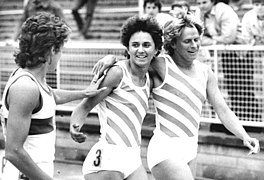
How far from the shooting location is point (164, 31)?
19.0 ft

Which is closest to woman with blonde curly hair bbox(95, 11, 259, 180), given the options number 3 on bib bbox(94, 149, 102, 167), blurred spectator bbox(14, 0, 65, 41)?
number 3 on bib bbox(94, 149, 102, 167)

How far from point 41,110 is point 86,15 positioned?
8892mm

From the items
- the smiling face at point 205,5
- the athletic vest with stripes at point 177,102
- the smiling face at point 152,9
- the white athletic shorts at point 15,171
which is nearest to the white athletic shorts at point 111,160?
the athletic vest with stripes at point 177,102

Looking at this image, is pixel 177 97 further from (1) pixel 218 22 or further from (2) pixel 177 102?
(1) pixel 218 22

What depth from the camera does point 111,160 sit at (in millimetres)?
5176

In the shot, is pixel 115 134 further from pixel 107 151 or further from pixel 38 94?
pixel 38 94

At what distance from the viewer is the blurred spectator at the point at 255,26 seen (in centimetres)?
841

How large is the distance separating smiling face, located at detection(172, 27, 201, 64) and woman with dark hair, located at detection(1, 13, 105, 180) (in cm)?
160

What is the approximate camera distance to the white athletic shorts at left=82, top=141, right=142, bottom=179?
16.9 feet

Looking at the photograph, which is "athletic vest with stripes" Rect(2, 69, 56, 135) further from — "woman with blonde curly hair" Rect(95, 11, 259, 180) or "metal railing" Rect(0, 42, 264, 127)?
"metal railing" Rect(0, 42, 264, 127)

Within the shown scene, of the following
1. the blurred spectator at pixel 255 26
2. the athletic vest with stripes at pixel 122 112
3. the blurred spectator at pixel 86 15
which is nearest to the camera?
the athletic vest with stripes at pixel 122 112

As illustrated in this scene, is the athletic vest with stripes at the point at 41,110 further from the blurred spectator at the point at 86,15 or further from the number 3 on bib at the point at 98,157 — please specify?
the blurred spectator at the point at 86,15

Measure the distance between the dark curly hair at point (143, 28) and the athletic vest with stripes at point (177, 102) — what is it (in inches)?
Result: 13.5

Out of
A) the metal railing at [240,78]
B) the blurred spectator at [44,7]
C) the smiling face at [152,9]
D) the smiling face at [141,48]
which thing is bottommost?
Result: the metal railing at [240,78]
